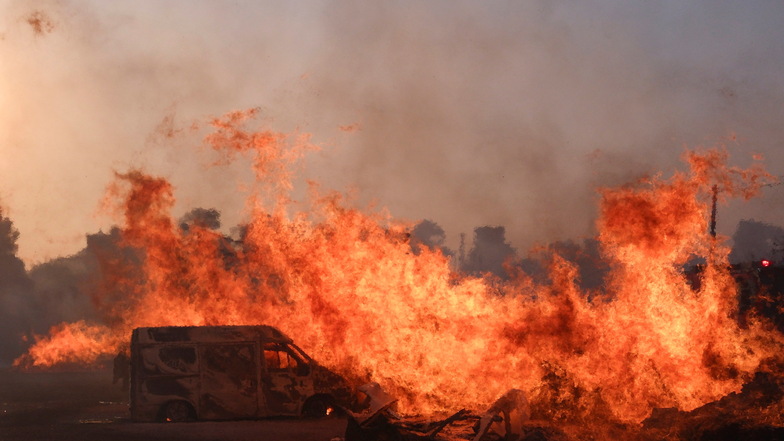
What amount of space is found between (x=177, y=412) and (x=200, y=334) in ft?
5.80

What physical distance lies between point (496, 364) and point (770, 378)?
5994 mm

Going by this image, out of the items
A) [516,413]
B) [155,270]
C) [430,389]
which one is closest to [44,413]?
[155,270]

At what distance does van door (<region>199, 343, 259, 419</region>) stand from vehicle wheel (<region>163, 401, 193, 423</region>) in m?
0.30

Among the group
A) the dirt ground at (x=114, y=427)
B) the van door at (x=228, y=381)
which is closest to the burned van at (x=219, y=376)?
the van door at (x=228, y=381)

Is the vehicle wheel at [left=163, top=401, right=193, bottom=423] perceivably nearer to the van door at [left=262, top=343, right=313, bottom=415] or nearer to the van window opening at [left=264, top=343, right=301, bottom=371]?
the van door at [left=262, top=343, right=313, bottom=415]

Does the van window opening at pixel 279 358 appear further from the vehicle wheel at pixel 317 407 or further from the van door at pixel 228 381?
the vehicle wheel at pixel 317 407

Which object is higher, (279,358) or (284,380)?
(279,358)

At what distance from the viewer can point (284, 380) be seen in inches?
698

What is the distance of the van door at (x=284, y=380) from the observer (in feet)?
57.7

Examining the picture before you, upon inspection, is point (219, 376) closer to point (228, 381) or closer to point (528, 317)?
point (228, 381)

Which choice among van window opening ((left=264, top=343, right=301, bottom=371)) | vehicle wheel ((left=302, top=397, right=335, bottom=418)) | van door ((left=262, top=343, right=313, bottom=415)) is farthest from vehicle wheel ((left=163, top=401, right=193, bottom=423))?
vehicle wheel ((left=302, top=397, right=335, bottom=418))

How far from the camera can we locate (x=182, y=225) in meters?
25.0

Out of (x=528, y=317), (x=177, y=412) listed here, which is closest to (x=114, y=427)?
(x=177, y=412)

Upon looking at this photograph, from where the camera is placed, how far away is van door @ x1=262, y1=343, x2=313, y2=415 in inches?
692
